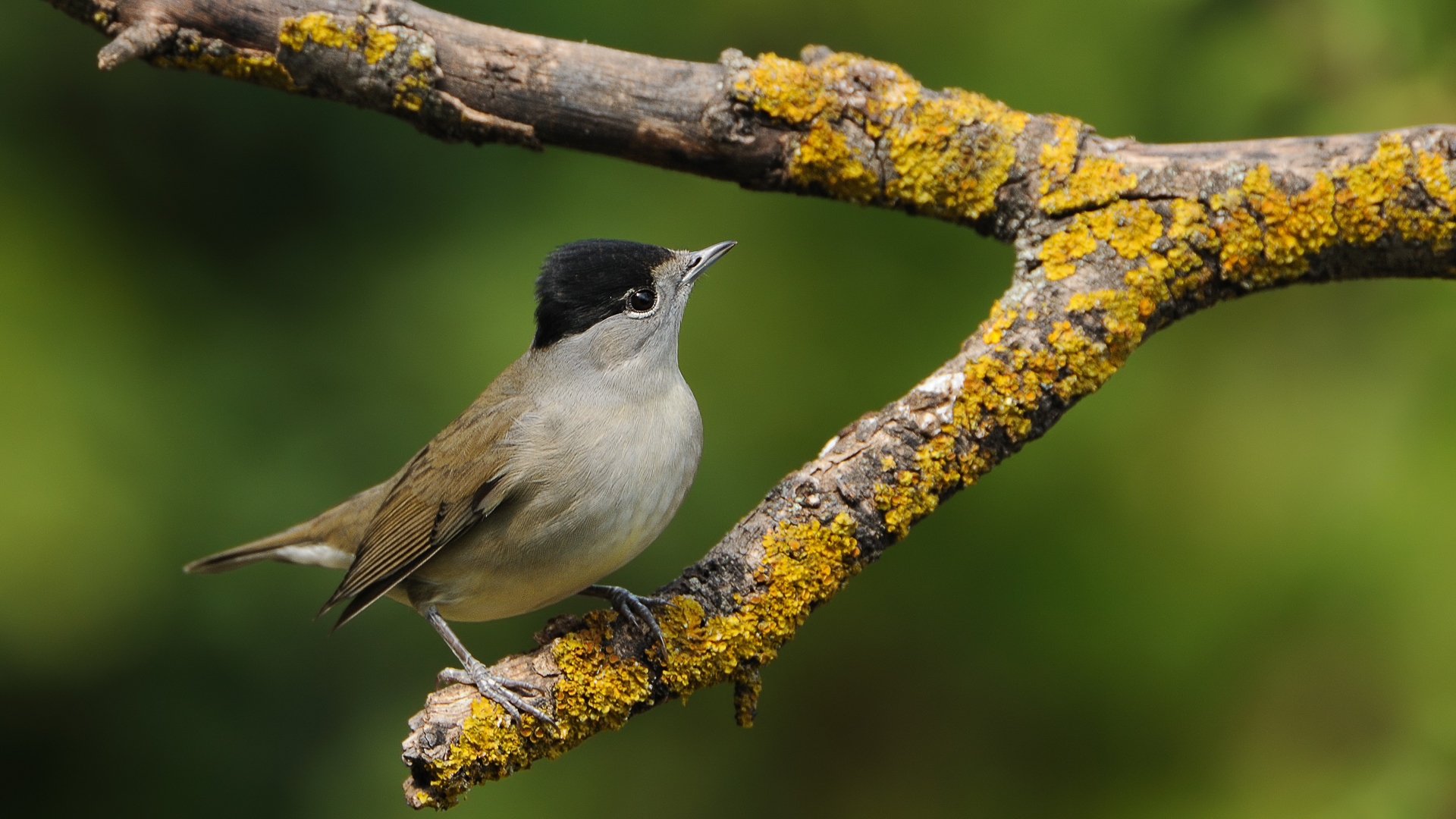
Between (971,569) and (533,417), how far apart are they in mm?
1821

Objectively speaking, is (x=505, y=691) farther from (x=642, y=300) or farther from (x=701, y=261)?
(x=701, y=261)

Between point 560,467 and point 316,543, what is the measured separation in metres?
1.58

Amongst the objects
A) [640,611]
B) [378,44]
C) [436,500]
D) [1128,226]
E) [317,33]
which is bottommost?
[640,611]

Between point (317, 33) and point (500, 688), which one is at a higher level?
point (317, 33)

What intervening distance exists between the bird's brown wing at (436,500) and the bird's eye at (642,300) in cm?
48

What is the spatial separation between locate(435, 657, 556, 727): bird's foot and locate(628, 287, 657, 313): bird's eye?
4.59ft

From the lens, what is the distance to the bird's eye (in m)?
3.94

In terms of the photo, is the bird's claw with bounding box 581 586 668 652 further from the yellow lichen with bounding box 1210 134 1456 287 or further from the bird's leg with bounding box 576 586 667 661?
the yellow lichen with bounding box 1210 134 1456 287

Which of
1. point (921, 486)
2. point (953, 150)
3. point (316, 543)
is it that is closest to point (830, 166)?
point (953, 150)

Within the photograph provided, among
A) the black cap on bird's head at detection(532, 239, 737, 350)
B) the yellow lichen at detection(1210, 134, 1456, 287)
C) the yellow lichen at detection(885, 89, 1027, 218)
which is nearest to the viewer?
the yellow lichen at detection(1210, 134, 1456, 287)

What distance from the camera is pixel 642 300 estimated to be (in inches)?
156

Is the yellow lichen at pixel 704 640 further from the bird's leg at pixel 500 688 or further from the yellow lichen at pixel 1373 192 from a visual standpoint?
the yellow lichen at pixel 1373 192

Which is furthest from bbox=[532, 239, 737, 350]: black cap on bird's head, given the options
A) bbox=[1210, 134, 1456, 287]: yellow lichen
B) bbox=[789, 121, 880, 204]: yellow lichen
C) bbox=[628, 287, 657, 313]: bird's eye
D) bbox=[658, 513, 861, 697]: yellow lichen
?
bbox=[1210, 134, 1456, 287]: yellow lichen

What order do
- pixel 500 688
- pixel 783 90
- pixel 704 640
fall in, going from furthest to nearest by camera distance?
pixel 783 90 < pixel 704 640 < pixel 500 688
